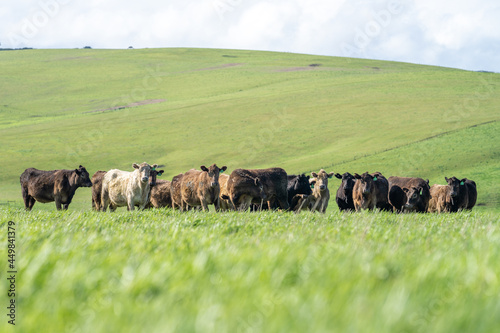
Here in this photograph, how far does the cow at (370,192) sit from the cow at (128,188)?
7.33 metres

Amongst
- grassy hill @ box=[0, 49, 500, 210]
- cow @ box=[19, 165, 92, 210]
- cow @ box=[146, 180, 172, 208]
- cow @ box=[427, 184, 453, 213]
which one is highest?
grassy hill @ box=[0, 49, 500, 210]

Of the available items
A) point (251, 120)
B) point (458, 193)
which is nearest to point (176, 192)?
point (458, 193)

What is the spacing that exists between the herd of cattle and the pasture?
3.87 m

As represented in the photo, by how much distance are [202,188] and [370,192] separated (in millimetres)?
6009

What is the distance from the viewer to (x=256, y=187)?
20719 millimetres

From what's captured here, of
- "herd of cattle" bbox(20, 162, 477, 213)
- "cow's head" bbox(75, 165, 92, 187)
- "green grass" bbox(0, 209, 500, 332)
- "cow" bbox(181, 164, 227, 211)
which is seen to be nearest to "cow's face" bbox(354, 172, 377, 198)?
"herd of cattle" bbox(20, 162, 477, 213)

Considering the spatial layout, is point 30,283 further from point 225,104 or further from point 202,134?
point 225,104

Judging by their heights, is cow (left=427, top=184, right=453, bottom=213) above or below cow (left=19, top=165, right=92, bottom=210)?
below

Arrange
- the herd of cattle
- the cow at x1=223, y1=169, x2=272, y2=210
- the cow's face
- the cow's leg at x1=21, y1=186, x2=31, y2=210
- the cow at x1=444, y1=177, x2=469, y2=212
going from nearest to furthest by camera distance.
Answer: the herd of cattle
the cow at x1=223, y1=169, x2=272, y2=210
the cow's face
the cow at x1=444, y1=177, x2=469, y2=212
the cow's leg at x1=21, y1=186, x2=31, y2=210

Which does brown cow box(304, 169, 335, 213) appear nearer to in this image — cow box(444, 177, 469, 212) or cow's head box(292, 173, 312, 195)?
cow's head box(292, 173, 312, 195)

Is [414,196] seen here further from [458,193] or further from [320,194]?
[320,194]

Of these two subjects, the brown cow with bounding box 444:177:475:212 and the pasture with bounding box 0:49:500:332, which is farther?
the brown cow with bounding box 444:177:475:212

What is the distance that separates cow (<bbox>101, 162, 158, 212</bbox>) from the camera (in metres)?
19.8

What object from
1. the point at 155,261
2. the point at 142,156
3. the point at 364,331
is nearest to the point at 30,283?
the point at 155,261
